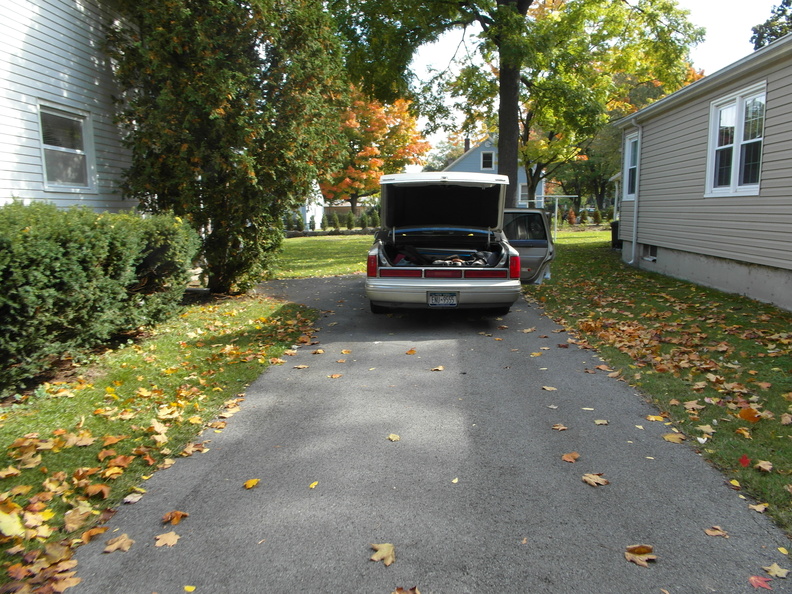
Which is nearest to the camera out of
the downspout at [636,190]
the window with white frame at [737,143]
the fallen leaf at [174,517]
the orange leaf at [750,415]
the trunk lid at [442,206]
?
the fallen leaf at [174,517]

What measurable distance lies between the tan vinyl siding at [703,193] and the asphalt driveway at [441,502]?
5662mm

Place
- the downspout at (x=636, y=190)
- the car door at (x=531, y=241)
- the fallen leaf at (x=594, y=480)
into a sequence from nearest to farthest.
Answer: the fallen leaf at (x=594, y=480) → the car door at (x=531, y=241) → the downspout at (x=636, y=190)

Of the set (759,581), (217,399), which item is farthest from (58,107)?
(759,581)

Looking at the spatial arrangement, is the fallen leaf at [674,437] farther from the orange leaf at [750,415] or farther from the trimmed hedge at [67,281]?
the trimmed hedge at [67,281]

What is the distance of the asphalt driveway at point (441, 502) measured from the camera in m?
2.88

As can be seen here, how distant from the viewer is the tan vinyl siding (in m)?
9.33

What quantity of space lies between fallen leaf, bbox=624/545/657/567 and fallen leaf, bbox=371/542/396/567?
3.83 ft

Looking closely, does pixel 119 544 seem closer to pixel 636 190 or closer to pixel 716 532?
pixel 716 532

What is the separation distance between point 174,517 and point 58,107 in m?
8.47

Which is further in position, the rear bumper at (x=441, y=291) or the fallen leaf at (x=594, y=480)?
the rear bumper at (x=441, y=291)

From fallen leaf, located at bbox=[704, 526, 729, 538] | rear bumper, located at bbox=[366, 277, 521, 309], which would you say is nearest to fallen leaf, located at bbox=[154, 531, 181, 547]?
fallen leaf, located at bbox=[704, 526, 729, 538]

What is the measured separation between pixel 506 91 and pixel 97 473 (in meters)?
16.6

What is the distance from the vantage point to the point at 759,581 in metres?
2.77

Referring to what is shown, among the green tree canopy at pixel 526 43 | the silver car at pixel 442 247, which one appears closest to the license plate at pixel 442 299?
the silver car at pixel 442 247
